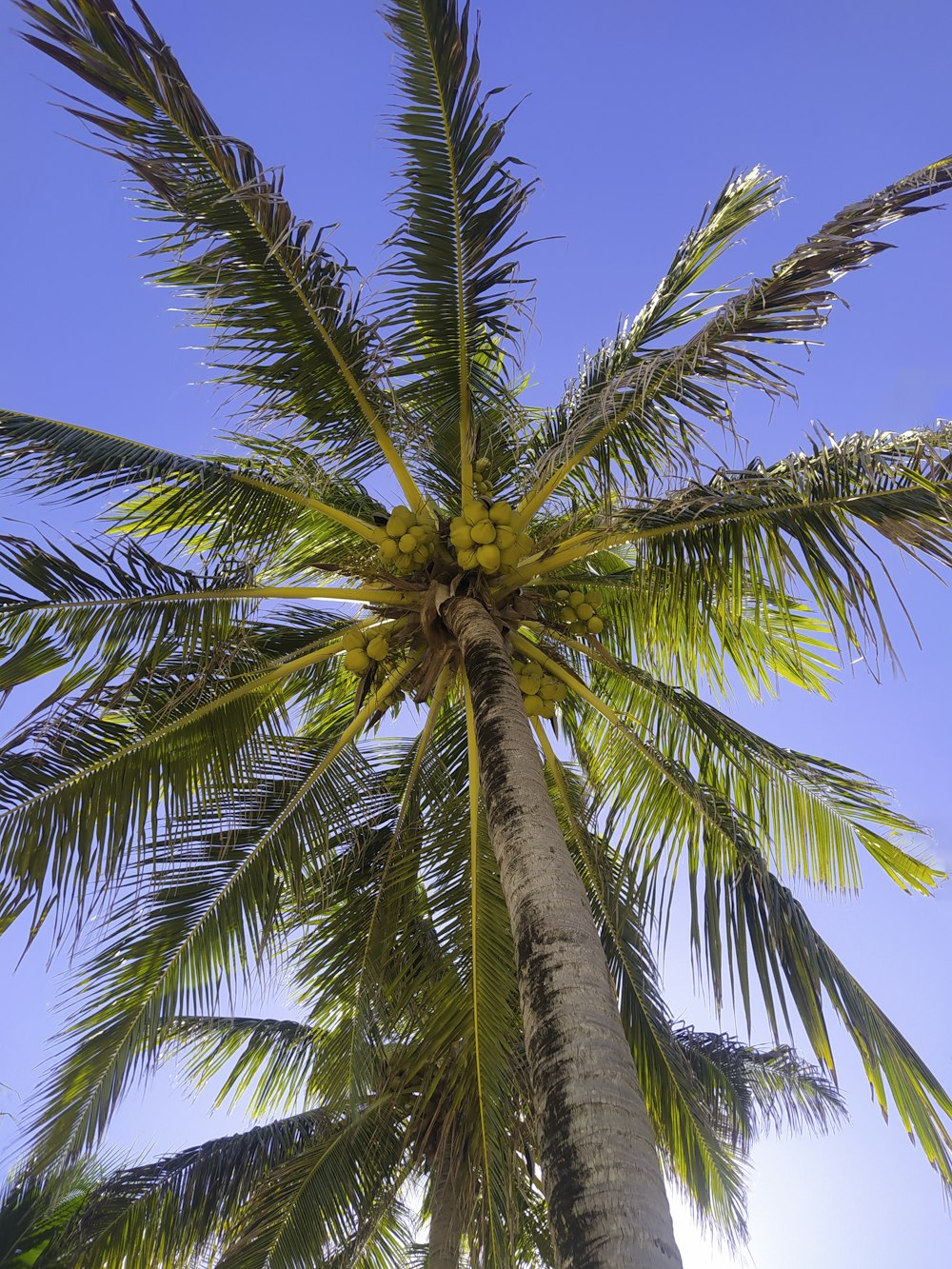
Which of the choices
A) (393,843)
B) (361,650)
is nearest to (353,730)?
(361,650)

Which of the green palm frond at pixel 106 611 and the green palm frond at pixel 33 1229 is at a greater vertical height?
the green palm frond at pixel 106 611

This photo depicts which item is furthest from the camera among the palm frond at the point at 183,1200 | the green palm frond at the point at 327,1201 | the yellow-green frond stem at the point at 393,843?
the palm frond at the point at 183,1200

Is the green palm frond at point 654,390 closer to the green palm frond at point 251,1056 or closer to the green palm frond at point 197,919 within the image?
the green palm frond at point 197,919

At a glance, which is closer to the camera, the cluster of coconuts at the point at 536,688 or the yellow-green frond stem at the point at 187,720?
the yellow-green frond stem at the point at 187,720

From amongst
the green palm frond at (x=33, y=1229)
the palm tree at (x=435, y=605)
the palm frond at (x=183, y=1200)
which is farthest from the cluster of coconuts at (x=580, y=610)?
the green palm frond at (x=33, y=1229)

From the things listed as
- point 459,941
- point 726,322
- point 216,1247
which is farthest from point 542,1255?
point 726,322

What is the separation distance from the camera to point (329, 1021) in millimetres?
6715

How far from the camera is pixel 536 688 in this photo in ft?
19.2

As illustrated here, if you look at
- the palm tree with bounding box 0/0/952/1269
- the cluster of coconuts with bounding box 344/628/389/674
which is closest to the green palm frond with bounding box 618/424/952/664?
the palm tree with bounding box 0/0/952/1269

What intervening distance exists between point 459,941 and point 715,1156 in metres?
2.80

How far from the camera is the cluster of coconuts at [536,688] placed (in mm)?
5844

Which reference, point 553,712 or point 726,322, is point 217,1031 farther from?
point 726,322

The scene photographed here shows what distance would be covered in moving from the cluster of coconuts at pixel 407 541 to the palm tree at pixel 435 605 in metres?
0.02

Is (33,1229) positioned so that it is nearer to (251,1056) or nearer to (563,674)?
(251,1056)
